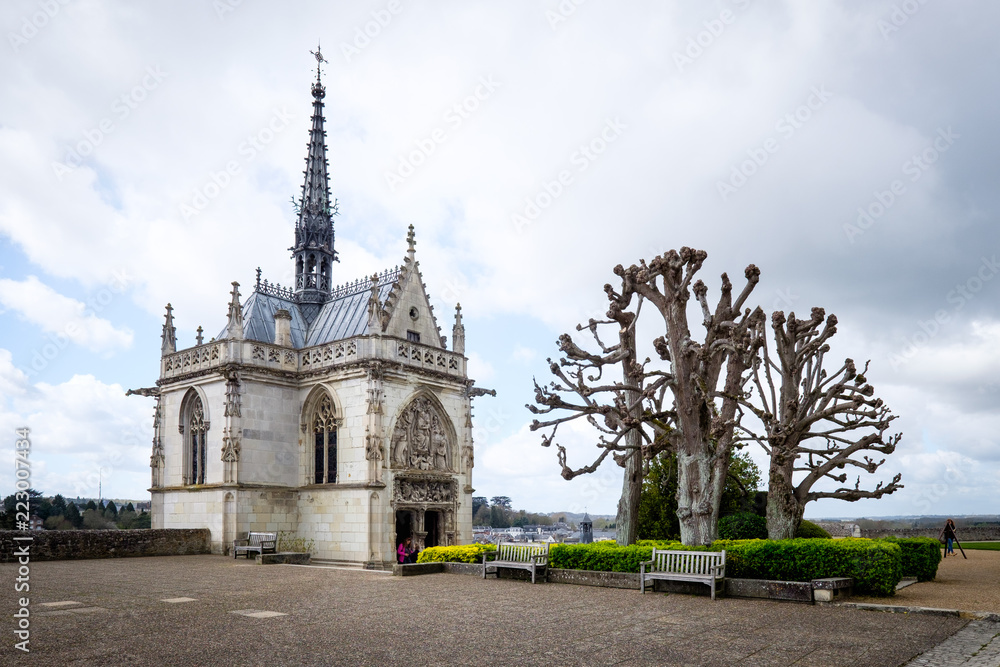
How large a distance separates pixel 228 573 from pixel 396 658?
1229 cm

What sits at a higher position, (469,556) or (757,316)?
(757,316)

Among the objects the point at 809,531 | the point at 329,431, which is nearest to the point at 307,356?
the point at 329,431

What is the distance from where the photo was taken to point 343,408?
28578mm

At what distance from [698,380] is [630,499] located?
3.88 meters

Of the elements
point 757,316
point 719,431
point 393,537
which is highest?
point 757,316

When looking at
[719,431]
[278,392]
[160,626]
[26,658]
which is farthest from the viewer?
[278,392]

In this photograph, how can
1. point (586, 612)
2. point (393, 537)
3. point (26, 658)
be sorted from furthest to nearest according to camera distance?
point (393, 537)
point (586, 612)
point (26, 658)

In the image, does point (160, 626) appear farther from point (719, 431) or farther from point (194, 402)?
point (194, 402)

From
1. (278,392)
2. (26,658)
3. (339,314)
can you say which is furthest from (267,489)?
(26,658)

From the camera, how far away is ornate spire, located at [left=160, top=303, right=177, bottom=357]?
31.4m

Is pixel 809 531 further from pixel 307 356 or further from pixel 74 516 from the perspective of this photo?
pixel 74 516

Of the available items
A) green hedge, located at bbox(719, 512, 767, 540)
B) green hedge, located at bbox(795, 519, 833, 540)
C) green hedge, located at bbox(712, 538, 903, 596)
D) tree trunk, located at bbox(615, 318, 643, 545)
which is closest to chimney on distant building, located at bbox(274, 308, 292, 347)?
tree trunk, located at bbox(615, 318, 643, 545)

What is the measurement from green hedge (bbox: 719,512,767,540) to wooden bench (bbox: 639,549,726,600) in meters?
4.51

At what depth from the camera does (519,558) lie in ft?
59.0
